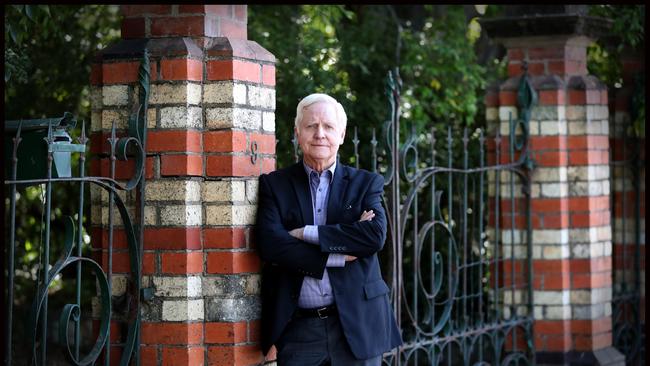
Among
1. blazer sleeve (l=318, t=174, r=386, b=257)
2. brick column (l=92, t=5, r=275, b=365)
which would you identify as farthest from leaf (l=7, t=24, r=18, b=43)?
blazer sleeve (l=318, t=174, r=386, b=257)

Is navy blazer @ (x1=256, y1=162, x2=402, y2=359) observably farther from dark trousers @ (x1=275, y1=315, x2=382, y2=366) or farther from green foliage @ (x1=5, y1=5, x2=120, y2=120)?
green foliage @ (x1=5, y1=5, x2=120, y2=120)

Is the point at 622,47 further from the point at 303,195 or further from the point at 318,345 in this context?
the point at 318,345

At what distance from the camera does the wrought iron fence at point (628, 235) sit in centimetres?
828

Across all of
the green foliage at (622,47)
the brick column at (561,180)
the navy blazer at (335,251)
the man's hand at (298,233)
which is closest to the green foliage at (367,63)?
the green foliage at (622,47)

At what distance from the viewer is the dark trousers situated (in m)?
4.45

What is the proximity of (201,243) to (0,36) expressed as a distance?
115 centimetres

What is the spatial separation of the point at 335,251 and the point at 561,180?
10.6 ft

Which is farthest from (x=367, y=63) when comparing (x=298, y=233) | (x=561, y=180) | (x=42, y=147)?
(x=42, y=147)

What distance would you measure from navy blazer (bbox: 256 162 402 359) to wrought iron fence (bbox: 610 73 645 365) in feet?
13.4

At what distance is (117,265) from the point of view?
15.0ft

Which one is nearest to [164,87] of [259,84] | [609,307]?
[259,84]

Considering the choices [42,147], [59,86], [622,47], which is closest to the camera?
[42,147]

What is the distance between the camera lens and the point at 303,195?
4.59 metres

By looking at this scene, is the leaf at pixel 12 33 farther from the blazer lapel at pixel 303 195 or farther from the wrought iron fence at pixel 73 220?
the blazer lapel at pixel 303 195
